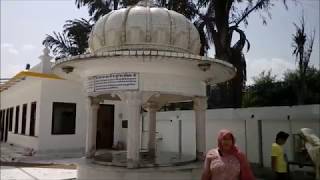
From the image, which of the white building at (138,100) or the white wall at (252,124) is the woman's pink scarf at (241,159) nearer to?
the white building at (138,100)

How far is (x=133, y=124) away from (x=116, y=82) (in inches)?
37.2

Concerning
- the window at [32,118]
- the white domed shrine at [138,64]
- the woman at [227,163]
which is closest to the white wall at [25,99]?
the window at [32,118]

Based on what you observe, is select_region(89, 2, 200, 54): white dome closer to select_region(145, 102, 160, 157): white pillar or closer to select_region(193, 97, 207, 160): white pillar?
select_region(193, 97, 207, 160): white pillar

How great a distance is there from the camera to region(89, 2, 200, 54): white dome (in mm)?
7355

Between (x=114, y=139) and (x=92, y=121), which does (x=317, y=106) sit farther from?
(x=114, y=139)

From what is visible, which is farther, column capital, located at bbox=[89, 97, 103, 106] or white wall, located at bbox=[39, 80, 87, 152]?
white wall, located at bbox=[39, 80, 87, 152]

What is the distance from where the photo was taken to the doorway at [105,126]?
1652 cm

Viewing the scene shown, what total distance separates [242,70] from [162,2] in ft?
15.8

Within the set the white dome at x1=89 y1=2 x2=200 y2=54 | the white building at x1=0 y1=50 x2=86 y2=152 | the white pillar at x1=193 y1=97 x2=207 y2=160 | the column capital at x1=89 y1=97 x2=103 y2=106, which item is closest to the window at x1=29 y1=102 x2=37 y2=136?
the white building at x1=0 y1=50 x2=86 y2=152

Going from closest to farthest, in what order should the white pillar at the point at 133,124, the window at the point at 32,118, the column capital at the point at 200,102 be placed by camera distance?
the white pillar at the point at 133,124
the column capital at the point at 200,102
the window at the point at 32,118

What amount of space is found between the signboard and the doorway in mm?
9148

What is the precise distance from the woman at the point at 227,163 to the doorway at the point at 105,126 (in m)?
→ 12.9

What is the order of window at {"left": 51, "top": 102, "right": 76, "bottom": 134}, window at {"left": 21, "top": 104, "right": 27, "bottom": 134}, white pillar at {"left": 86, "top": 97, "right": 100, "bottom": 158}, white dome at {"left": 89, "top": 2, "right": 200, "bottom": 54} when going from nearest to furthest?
white dome at {"left": 89, "top": 2, "right": 200, "bottom": 54} → white pillar at {"left": 86, "top": 97, "right": 100, "bottom": 158} → window at {"left": 51, "top": 102, "right": 76, "bottom": 134} → window at {"left": 21, "top": 104, "right": 27, "bottom": 134}

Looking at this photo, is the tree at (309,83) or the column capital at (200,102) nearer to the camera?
the column capital at (200,102)
